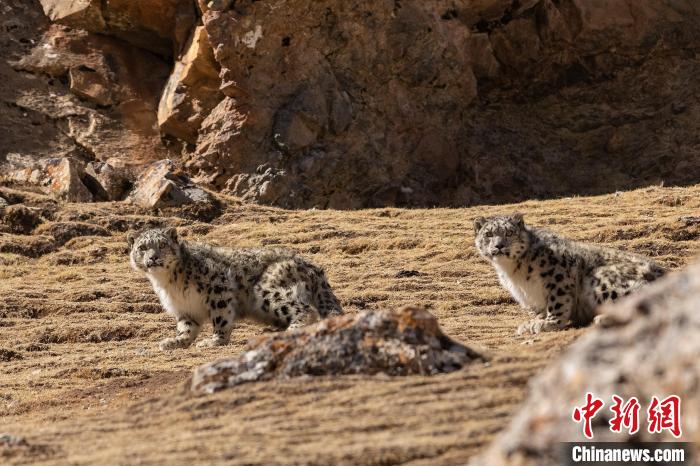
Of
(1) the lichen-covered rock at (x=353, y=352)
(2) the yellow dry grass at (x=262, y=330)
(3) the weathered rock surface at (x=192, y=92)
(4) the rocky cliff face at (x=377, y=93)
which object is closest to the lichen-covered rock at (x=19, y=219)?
(2) the yellow dry grass at (x=262, y=330)

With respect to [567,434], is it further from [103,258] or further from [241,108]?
[241,108]

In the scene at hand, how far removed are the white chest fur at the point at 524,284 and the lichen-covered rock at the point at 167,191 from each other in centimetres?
1200

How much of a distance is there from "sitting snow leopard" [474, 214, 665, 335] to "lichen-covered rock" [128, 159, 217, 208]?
12.0 metres

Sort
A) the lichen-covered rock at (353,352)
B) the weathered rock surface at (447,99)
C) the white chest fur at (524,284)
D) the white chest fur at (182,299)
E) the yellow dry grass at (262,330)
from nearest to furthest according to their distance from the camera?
the yellow dry grass at (262,330) < the lichen-covered rock at (353,352) < the white chest fur at (524,284) < the white chest fur at (182,299) < the weathered rock surface at (447,99)

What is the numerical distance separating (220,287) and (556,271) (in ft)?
12.0

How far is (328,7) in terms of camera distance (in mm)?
26328

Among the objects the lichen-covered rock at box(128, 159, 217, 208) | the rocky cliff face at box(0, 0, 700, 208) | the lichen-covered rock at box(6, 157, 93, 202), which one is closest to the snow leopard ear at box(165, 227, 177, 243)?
the lichen-covered rock at box(128, 159, 217, 208)

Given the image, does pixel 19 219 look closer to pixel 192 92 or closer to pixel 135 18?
pixel 192 92

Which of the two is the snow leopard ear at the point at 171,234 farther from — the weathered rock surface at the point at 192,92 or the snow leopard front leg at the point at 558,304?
the weathered rock surface at the point at 192,92

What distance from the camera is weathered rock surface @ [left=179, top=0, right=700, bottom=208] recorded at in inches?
1003

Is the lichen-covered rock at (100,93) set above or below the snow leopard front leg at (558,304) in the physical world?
above

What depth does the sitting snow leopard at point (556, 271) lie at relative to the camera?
1087 cm

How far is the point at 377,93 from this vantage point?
88.4 feet

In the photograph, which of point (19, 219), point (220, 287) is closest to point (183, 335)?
point (220, 287)
